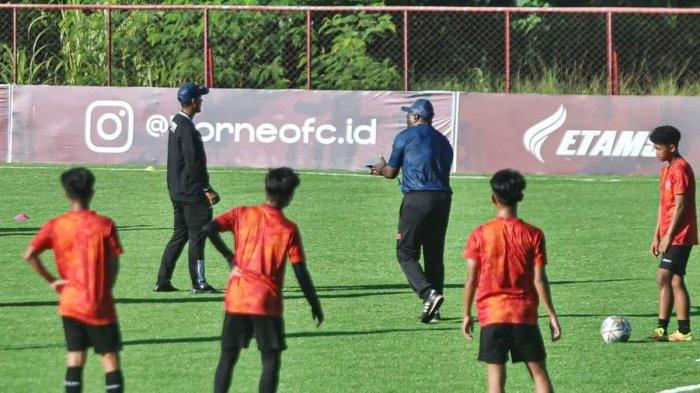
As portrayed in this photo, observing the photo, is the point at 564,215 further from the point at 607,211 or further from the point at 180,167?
the point at 180,167

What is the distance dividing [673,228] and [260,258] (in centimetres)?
433

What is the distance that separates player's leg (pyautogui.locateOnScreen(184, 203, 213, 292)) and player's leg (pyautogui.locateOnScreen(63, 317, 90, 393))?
5.47 m

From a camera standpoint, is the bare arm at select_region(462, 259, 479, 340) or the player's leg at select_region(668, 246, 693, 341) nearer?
the bare arm at select_region(462, 259, 479, 340)

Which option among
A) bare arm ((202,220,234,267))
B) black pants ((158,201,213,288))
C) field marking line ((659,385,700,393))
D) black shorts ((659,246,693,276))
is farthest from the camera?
black pants ((158,201,213,288))

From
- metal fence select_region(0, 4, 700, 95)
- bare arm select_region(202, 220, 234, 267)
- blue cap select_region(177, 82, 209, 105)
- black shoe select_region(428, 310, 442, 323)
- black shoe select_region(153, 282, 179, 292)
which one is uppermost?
metal fence select_region(0, 4, 700, 95)

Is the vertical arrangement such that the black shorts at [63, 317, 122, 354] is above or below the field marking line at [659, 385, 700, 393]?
above

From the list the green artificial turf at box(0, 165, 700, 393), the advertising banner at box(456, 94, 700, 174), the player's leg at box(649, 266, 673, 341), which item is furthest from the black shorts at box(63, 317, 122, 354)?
the advertising banner at box(456, 94, 700, 174)

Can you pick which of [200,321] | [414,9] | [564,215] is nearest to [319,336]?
[200,321]

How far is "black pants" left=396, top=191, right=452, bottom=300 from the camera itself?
1255 cm

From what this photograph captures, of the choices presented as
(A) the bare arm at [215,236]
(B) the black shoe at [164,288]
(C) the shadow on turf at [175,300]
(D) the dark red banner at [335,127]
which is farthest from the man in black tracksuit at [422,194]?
(D) the dark red banner at [335,127]

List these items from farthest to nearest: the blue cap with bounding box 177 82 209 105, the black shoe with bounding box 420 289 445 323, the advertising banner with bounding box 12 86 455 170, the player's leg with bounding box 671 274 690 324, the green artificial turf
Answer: the advertising banner with bounding box 12 86 455 170 → the blue cap with bounding box 177 82 209 105 → the black shoe with bounding box 420 289 445 323 → the player's leg with bounding box 671 274 690 324 → the green artificial turf

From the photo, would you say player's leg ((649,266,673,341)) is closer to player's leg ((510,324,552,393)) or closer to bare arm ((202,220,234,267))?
player's leg ((510,324,552,393))

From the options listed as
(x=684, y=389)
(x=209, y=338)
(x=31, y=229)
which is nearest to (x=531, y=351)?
(x=684, y=389)

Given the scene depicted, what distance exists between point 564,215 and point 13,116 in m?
10.5
